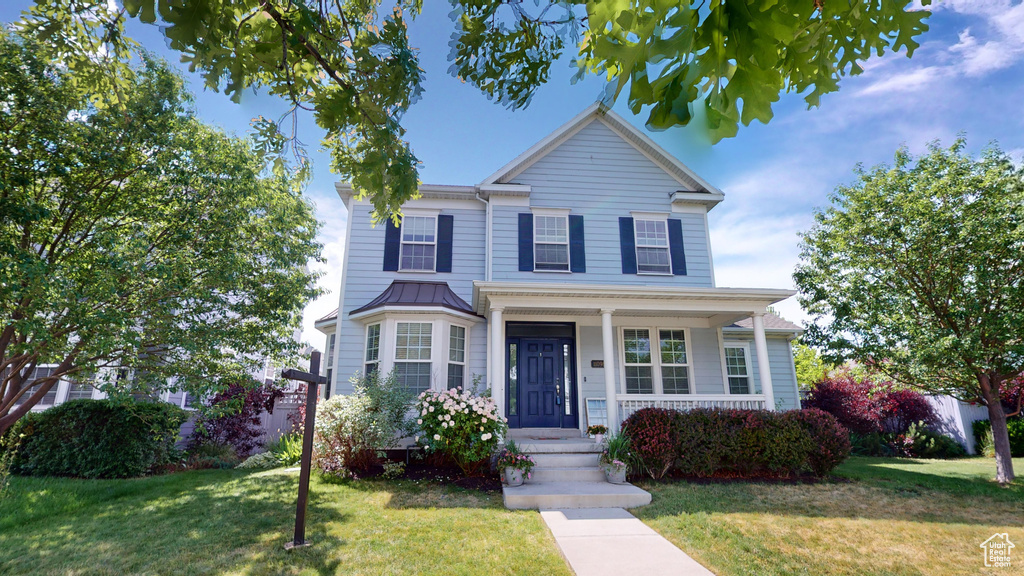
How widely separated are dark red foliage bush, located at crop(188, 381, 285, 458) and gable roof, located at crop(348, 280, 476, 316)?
3.21 m

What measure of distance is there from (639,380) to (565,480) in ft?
11.8

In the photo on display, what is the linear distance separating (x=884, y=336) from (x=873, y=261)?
1440 mm

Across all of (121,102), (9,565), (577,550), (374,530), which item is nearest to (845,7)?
(121,102)

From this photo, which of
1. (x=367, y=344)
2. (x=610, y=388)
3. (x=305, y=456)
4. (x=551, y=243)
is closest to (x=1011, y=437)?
(x=610, y=388)

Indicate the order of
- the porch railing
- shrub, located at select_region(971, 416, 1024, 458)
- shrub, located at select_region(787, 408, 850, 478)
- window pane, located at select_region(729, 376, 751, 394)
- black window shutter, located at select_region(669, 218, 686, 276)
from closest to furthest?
shrub, located at select_region(787, 408, 850, 478), the porch railing, black window shutter, located at select_region(669, 218, 686, 276), window pane, located at select_region(729, 376, 751, 394), shrub, located at select_region(971, 416, 1024, 458)

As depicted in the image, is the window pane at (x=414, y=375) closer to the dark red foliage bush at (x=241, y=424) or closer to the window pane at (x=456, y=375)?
the window pane at (x=456, y=375)

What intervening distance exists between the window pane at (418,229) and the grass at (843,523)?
7.06m

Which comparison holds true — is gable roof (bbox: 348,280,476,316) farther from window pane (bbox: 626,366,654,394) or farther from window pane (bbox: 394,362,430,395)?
window pane (bbox: 626,366,654,394)

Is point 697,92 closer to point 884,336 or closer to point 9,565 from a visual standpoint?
point 9,565

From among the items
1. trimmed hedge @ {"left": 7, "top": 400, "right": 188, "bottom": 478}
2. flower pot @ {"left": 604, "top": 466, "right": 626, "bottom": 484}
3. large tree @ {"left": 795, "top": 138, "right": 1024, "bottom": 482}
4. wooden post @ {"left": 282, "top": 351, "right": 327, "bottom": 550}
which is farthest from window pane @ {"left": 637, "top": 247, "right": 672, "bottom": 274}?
trimmed hedge @ {"left": 7, "top": 400, "right": 188, "bottom": 478}

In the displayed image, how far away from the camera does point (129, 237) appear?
252 inches

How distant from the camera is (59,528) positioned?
514 centimetres

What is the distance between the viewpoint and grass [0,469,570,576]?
4.04 meters

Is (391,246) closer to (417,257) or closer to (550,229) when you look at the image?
(417,257)
